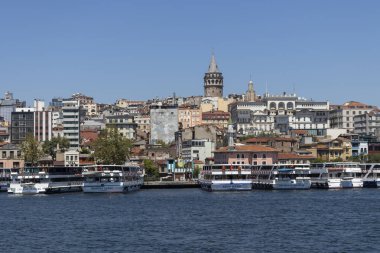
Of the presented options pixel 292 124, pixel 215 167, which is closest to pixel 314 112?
pixel 292 124

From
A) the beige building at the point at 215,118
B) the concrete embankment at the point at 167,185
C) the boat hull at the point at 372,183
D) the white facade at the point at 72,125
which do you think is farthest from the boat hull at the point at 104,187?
the beige building at the point at 215,118

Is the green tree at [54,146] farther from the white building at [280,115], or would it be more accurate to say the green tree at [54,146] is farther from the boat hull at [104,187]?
the white building at [280,115]

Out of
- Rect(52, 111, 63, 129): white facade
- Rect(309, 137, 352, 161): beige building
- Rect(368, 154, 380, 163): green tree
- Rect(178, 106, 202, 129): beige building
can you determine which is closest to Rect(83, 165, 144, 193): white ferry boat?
Rect(368, 154, 380, 163): green tree

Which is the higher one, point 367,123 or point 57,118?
point 57,118

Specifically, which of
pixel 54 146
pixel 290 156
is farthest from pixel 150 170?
pixel 54 146

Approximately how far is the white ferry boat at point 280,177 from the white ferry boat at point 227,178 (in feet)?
8.48

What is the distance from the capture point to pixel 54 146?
135m

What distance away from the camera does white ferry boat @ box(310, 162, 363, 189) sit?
99188 mm

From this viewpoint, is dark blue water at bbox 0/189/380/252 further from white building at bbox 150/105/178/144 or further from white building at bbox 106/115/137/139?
white building at bbox 106/115/137/139

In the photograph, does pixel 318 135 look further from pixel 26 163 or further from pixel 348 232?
pixel 348 232

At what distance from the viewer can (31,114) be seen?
153375 mm

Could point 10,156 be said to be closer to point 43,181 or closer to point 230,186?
point 43,181

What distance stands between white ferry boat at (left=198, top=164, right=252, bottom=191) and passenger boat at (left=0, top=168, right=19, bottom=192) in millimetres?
23068

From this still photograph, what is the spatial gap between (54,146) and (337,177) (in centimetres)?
5028
